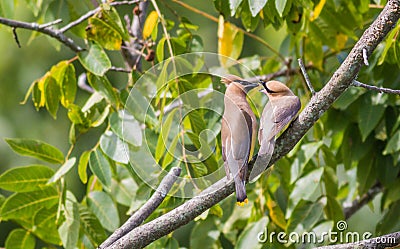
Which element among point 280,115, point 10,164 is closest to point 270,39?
point 10,164

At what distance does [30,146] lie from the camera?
253 centimetres

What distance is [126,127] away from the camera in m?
2.37

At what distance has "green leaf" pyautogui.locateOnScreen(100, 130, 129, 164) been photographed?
92.5 inches

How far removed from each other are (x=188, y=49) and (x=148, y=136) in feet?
1.48

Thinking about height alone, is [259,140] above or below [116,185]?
above

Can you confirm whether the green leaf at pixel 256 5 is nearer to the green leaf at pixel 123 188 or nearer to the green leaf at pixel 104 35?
the green leaf at pixel 104 35

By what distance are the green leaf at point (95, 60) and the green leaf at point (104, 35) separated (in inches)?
1.0

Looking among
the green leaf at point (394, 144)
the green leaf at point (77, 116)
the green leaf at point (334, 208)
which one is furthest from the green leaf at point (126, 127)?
the green leaf at point (394, 144)

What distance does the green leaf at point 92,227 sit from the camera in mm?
2467

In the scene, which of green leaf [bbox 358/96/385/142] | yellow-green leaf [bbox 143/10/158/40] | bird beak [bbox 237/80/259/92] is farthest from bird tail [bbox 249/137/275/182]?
yellow-green leaf [bbox 143/10/158/40]

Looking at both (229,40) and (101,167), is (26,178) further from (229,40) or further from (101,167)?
(229,40)

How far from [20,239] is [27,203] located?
0.16 meters

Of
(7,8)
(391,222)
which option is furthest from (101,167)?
(391,222)

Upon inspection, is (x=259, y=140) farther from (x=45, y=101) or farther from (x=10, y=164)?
(x=10, y=164)
